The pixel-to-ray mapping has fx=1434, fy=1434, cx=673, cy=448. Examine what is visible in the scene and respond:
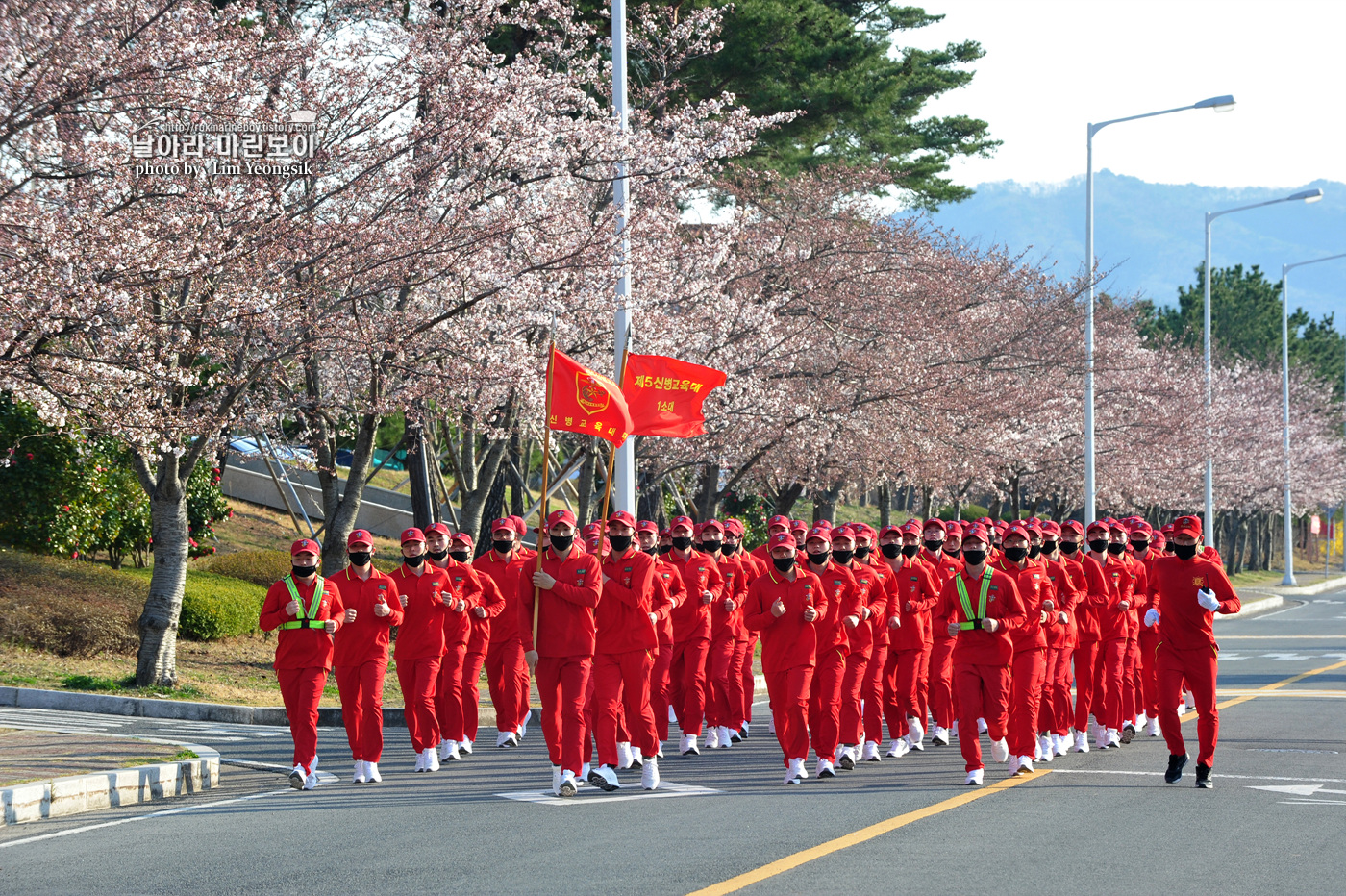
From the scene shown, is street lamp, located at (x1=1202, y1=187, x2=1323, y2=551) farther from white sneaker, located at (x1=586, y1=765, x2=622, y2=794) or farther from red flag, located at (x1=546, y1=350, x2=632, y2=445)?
white sneaker, located at (x1=586, y1=765, x2=622, y2=794)

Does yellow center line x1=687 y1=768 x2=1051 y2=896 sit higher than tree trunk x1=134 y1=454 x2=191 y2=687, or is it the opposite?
tree trunk x1=134 y1=454 x2=191 y2=687

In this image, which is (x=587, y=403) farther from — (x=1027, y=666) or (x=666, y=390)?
(x=1027, y=666)

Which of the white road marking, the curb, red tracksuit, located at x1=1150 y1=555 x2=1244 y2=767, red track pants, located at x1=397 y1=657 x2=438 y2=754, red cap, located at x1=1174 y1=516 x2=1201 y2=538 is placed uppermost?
red cap, located at x1=1174 y1=516 x2=1201 y2=538

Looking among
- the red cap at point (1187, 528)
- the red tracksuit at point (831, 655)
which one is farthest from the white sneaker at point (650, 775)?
the red cap at point (1187, 528)

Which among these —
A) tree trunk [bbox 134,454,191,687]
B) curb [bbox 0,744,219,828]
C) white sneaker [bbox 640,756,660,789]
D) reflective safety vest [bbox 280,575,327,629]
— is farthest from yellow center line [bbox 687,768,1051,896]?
tree trunk [bbox 134,454,191,687]

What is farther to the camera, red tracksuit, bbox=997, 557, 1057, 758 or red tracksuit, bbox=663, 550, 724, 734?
red tracksuit, bbox=663, 550, 724, 734

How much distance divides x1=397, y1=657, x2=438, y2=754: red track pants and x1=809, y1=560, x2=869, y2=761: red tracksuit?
2933 millimetres

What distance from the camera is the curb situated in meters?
8.91

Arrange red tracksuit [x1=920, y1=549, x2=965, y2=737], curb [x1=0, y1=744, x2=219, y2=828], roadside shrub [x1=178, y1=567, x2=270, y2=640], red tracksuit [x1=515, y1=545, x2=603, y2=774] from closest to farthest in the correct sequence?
curb [x1=0, y1=744, x2=219, y2=828] → red tracksuit [x1=515, y1=545, x2=603, y2=774] → red tracksuit [x1=920, y1=549, x2=965, y2=737] → roadside shrub [x1=178, y1=567, x2=270, y2=640]

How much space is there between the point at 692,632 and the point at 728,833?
176 inches

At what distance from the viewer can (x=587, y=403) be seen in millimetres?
12094

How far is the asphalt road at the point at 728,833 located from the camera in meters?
7.03

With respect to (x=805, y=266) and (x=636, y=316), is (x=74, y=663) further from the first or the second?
(x=805, y=266)

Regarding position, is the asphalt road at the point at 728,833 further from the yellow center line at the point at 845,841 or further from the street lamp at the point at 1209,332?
the street lamp at the point at 1209,332
